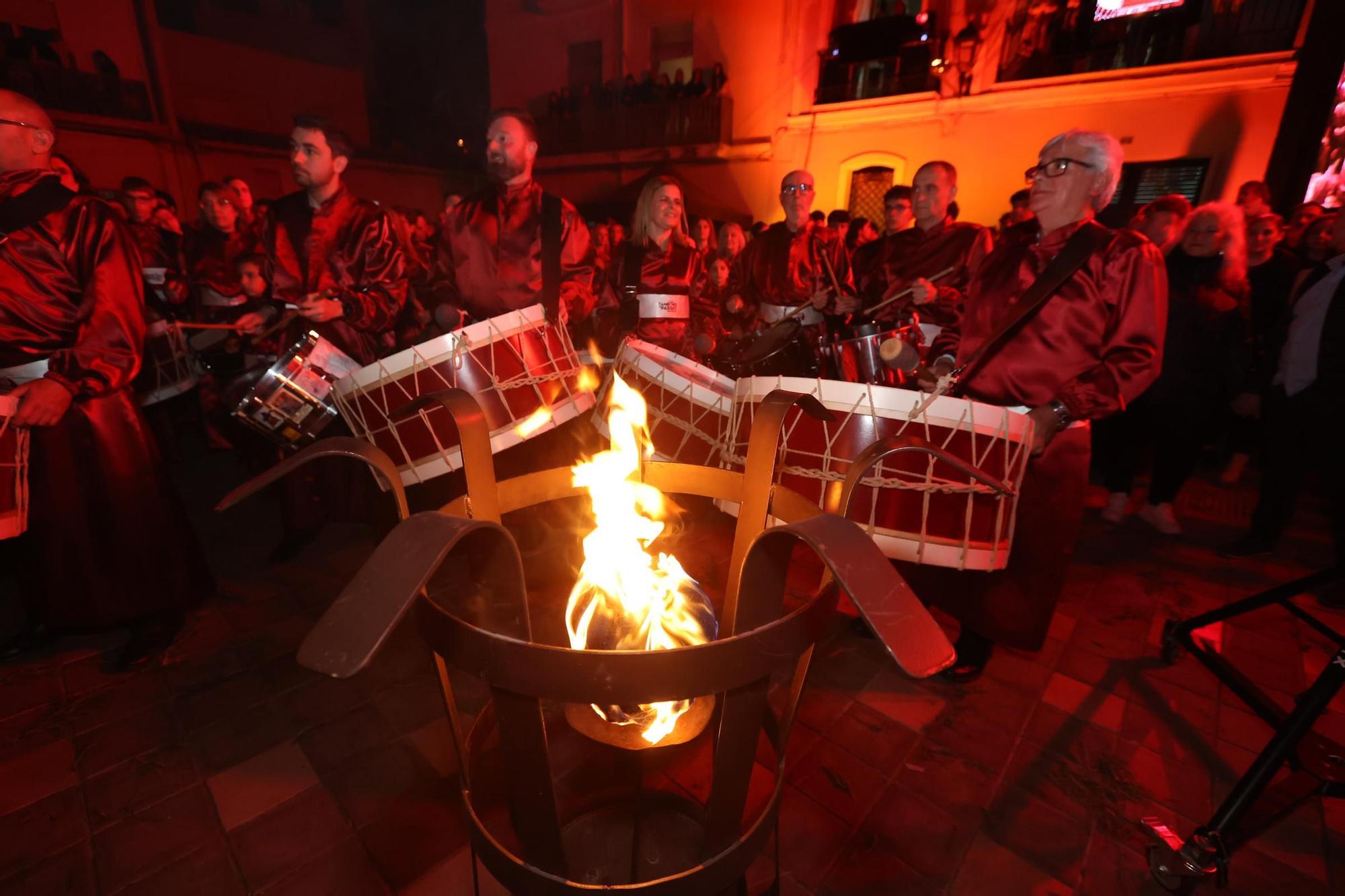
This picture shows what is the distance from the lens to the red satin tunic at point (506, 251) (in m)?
3.55

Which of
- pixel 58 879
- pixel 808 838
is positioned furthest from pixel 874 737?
pixel 58 879

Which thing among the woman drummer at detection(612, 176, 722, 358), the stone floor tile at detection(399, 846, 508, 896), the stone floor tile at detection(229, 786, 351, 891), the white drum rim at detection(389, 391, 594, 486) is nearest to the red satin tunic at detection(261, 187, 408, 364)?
the white drum rim at detection(389, 391, 594, 486)

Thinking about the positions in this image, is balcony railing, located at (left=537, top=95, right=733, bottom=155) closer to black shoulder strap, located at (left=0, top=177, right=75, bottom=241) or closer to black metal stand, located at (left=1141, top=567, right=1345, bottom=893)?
black shoulder strap, located at (left=0, top=177, right=75, bottom=241)

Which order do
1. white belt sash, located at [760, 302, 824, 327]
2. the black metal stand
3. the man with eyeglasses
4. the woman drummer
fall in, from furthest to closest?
the man with eyeglasses < white belt sash, located at [760, 302, 824, 327] < the woman drummer < the black metal stand

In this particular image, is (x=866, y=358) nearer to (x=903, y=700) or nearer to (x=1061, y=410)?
(x=1061, y=410)

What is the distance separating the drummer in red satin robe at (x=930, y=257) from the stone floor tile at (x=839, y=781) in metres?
3.04

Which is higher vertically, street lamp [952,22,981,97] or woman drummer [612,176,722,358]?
street lamp [952,22,981,97]

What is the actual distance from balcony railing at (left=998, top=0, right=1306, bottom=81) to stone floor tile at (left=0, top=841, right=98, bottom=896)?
17142 mm

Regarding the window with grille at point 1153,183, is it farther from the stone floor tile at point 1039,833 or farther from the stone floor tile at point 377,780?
the stone floor tile at point 377,780

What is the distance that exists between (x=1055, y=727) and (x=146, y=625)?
423 cm

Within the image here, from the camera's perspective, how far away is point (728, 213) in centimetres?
1445

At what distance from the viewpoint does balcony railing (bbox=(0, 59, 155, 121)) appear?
1297 centimetres

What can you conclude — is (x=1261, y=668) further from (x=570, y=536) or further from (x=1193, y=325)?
(x=570, y=536)

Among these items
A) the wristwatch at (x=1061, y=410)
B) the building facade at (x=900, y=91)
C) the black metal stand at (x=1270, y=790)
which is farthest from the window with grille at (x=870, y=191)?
the black metal stand at (x=1270, y=790)
